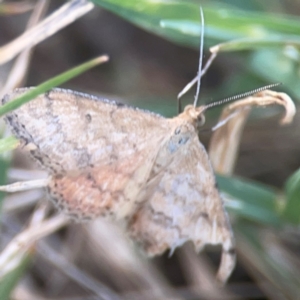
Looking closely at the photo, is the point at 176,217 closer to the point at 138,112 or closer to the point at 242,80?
the point at 138,112

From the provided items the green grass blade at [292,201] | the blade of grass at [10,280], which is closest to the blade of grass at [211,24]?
the green grass blade at [292,201]

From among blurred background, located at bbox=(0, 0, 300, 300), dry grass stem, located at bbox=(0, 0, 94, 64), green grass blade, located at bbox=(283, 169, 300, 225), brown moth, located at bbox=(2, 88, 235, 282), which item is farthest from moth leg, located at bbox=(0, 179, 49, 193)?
green grass blade, located at bbox=(283, 169, 300, 225)

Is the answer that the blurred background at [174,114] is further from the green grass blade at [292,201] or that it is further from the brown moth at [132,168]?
the brown moth at [132,168]

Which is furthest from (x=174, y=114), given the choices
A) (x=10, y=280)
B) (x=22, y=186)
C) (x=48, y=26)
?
(x=10, y=280)

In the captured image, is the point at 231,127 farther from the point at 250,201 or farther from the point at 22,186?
the point at 22,186

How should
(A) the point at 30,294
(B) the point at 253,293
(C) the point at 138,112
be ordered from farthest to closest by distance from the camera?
(B) the point at 253,293
(A) the point at 30,294
(C) the point at 138,112

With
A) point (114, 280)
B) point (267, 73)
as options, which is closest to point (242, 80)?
point (267, 73)
